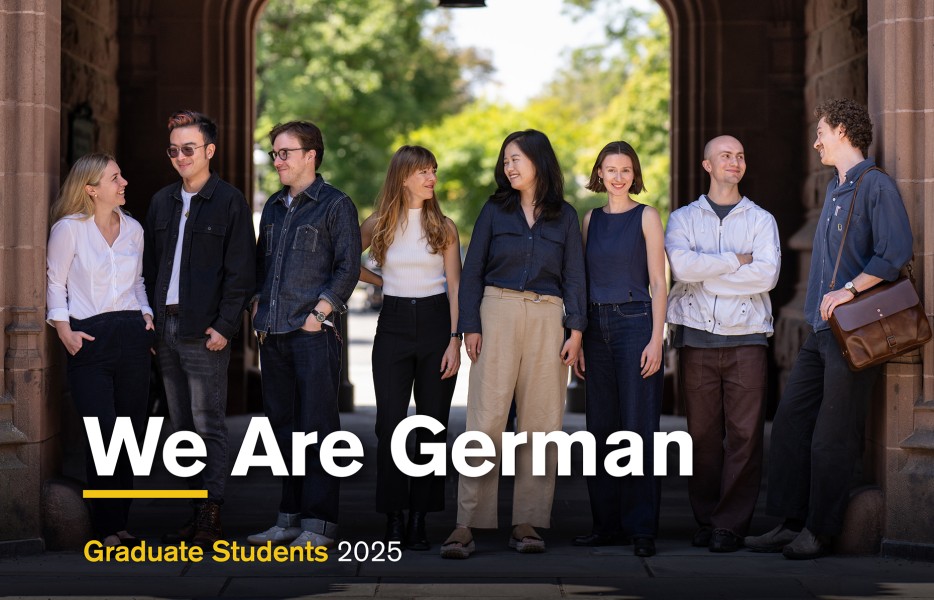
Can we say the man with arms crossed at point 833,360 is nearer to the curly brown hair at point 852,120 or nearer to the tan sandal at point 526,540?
the curly brown hair at point 852,120

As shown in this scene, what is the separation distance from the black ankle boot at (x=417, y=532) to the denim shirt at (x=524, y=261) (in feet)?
2.92

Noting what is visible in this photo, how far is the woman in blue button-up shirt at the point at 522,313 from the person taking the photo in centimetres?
623

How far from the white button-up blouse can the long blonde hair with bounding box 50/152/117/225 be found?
5 cm

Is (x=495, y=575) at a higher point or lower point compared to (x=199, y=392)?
lower

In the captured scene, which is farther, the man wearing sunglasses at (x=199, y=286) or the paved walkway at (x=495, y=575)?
the man wearing sunglasses at (x=199, y=286)

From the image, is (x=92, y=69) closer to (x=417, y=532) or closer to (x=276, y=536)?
(x=276, y=536)

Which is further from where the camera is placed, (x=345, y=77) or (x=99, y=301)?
(x=345, y=77)

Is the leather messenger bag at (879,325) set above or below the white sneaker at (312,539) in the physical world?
above

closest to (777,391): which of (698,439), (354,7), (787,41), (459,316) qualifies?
(787,41)

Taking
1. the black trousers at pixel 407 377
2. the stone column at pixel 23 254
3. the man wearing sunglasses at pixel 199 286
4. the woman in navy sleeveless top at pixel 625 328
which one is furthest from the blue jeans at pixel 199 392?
the woman in navy sleeveless top at pixel 625 328

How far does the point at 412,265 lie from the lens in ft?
20.7

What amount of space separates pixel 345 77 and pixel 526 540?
26.4 meters

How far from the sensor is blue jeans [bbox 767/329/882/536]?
6199 millimetres

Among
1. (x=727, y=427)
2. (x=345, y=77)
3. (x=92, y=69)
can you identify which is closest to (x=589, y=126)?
(x=345, y=77)
